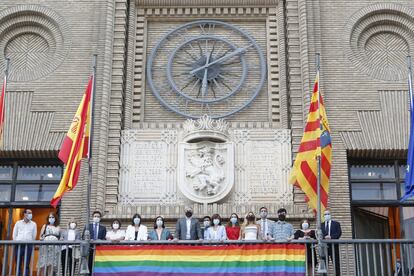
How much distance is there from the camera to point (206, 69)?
19.3 m

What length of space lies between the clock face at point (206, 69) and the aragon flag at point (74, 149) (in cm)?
338

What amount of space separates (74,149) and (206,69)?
16.1ft

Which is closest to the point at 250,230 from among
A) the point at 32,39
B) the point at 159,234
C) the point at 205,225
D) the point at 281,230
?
the point at 281,230

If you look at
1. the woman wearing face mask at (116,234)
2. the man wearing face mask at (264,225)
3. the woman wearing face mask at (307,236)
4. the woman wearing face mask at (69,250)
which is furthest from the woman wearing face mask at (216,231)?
the woman wearing face mask at (69,250)

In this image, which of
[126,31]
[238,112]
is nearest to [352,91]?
[238,112]

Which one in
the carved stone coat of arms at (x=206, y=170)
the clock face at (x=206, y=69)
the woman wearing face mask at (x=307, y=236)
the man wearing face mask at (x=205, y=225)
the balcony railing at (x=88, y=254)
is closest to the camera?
the balcony railing at (x=88, y=254)

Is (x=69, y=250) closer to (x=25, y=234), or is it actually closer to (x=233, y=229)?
(x=25, y=234)

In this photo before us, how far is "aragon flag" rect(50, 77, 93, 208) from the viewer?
15266 millimetres

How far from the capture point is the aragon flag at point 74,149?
15.3 metres

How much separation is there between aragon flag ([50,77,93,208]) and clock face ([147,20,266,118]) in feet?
11.1

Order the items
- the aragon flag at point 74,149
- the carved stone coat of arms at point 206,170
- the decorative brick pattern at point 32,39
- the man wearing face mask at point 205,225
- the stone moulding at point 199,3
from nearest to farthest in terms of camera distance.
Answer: the aragon flag at point 74,149, the man wearing face mask at point 205,225, the carved stone coat of arms at point 206,170, the decorative brick pattern at point 32,39, the stone moulding at point 199,3

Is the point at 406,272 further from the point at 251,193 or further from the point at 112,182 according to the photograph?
the point at 112,182

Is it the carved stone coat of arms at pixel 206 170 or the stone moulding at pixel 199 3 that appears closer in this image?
the carved stone coat of arms at pixel 206 170

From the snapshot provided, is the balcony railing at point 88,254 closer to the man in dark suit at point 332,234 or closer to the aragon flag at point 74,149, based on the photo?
Result: the man in dark suit at point 332,234
